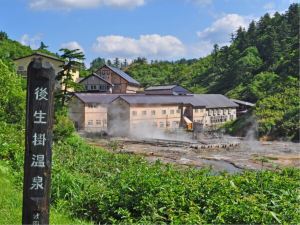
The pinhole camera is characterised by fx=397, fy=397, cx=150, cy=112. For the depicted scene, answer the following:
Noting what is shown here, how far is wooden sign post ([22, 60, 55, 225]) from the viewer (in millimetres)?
3795

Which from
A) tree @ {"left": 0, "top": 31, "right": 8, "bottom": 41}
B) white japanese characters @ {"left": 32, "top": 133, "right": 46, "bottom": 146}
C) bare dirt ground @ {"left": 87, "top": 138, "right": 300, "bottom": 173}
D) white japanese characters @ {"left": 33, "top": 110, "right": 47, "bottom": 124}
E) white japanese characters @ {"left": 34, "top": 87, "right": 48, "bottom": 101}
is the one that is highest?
tree @ {"left": 0, "top": 31, "right": 8, "bottom": 41}

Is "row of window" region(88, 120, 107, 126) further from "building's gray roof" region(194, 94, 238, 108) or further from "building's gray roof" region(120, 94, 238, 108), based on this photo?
"building's gray roof" region(194, 94, 238, 108)

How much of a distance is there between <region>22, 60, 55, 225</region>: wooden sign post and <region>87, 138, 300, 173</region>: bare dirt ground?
1872cm

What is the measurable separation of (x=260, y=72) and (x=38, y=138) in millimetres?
56534

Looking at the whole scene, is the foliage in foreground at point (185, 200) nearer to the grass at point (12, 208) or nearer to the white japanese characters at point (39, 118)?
the grass at point (12, 208)

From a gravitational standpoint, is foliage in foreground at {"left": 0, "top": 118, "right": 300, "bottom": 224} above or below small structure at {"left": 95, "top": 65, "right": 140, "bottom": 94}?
below

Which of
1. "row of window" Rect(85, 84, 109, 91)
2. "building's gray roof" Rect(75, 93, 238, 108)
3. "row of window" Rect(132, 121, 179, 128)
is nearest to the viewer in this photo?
"building's gray roof" Rect(75, 93, 238, 108)

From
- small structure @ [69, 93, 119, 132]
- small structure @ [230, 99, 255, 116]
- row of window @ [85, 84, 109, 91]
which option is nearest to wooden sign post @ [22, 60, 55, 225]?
small structure @ [69, 93, 119, 132]

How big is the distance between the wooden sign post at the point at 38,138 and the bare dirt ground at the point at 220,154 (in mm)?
18723

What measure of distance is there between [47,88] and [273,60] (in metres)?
58.3

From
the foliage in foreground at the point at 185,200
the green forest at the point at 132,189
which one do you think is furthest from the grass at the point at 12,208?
the foliage in foreground at the point at 185,200

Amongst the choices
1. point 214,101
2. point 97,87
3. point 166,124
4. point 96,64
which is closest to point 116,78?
point 97,87

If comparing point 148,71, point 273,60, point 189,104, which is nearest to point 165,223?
point 189,104

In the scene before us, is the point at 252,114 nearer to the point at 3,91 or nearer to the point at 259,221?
the point at 3,91
